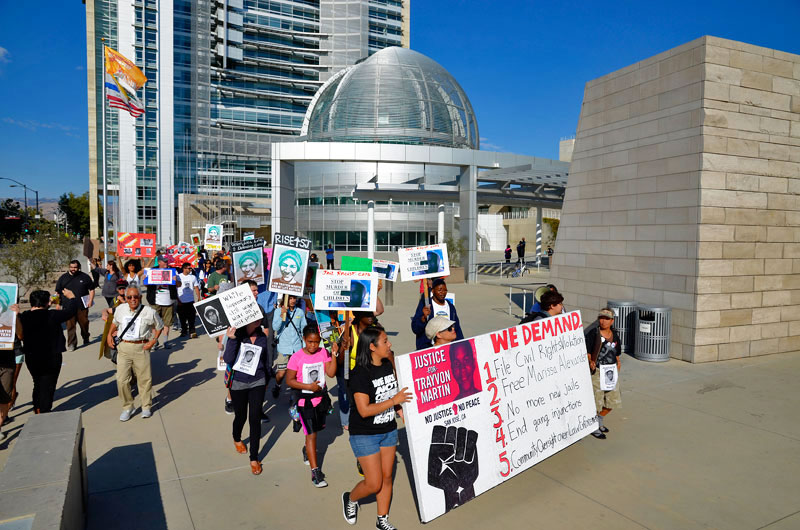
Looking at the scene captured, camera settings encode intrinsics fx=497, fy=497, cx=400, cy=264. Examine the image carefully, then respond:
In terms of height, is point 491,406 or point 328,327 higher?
point 328,327

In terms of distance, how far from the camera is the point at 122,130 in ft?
196

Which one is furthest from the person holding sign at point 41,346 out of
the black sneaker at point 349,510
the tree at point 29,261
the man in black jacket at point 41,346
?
the tree at point 29,261

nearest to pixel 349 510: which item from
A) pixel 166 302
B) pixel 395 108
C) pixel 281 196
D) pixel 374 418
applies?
pixel 374 418

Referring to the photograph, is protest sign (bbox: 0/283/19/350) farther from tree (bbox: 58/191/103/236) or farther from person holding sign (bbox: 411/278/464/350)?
tree (bbox: 58/191/103/236)

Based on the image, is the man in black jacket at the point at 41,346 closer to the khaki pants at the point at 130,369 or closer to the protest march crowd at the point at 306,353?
the protest march crowd at the point at 306,353

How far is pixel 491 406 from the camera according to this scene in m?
4.54

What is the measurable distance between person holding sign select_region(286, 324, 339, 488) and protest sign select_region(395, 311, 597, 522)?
1.16 m

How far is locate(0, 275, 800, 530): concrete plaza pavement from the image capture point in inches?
165

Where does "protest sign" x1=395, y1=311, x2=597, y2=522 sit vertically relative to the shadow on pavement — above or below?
above

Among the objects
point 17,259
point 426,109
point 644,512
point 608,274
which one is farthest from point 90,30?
point 644,512

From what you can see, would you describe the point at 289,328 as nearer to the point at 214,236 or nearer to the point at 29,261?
the point at 214,236

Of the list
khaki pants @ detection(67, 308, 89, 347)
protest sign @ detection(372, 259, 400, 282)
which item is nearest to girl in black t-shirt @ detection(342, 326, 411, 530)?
protest sign @ detection(372, 259, 400, 282)

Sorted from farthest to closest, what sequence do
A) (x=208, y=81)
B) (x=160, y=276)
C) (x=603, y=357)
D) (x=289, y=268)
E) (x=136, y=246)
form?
(x=208, y=81) < (x=136, y=246) < (x=160, y=276) < (x=289, y=268) < (x=603, y=357)

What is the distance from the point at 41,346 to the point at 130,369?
103 centimetres
